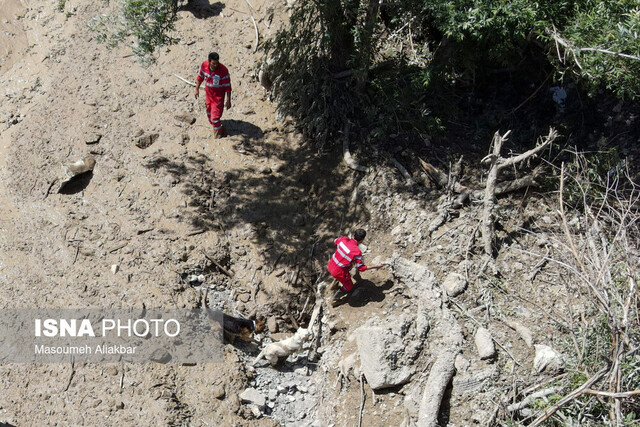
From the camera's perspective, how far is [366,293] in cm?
600

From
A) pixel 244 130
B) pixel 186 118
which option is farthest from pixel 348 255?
pixel 186 118

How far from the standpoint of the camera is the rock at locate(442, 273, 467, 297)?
5.51 metres

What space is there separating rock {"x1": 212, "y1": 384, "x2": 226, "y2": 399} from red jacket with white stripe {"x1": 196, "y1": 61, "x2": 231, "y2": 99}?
3622 millimetres

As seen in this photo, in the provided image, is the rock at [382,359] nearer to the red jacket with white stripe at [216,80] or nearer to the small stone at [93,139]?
the red jacket with white stripe at [216,80]

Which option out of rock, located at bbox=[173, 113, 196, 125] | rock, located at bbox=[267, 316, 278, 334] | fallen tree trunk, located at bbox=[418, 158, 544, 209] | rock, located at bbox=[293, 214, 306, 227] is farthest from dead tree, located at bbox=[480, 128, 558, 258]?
rock, located at bbox=[173, 113, 196, 125]

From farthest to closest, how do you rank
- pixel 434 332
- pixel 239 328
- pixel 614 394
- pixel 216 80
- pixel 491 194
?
1. pixel 216 80
2. pixel 239 328
3. pixel 491 194
4. pixel 434 332
5. pixel 614 394

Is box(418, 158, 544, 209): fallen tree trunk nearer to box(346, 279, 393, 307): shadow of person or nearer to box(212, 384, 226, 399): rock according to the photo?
box(346, 279, 393, 307): shadow of person

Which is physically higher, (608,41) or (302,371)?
(608,41)

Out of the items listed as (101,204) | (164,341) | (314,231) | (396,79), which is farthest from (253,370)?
(396,79)

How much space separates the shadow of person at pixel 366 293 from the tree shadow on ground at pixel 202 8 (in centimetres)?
509

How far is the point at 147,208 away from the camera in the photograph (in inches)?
259

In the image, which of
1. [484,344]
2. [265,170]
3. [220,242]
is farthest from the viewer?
[265,170]

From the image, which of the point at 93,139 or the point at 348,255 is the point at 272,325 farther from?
the point at 93,139

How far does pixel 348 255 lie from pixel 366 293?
0.78 m
